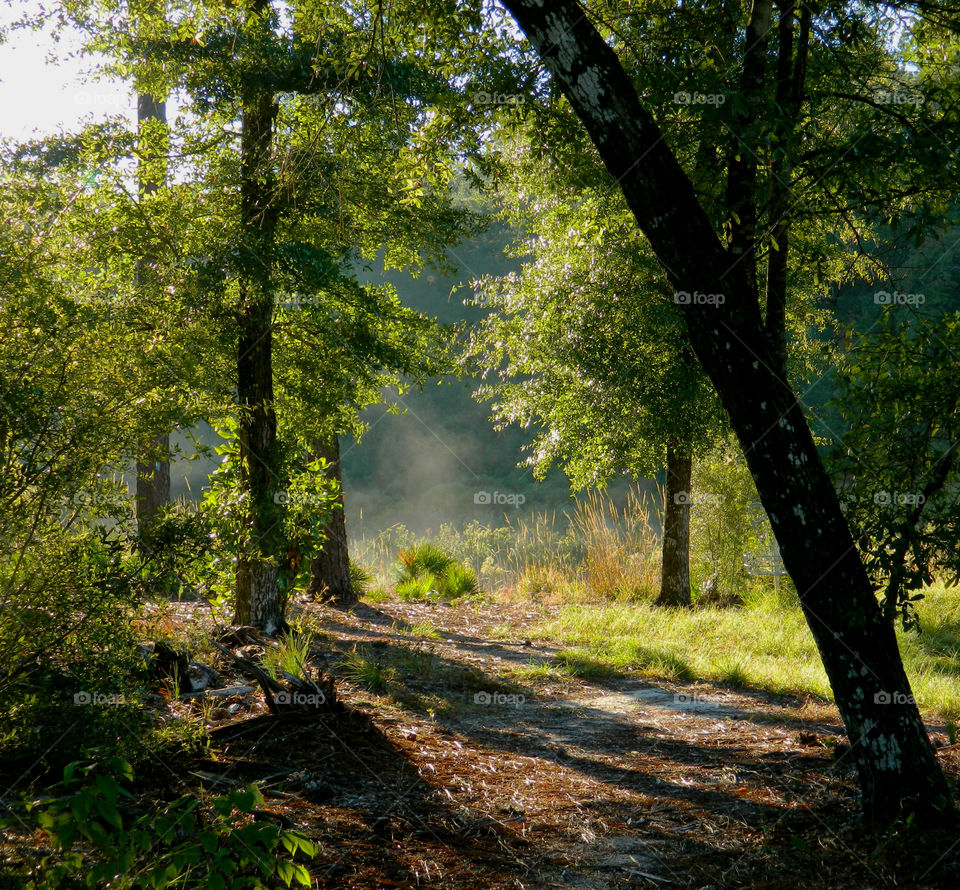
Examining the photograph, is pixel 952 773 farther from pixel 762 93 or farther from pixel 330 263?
pixel 330 263

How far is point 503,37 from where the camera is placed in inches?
189

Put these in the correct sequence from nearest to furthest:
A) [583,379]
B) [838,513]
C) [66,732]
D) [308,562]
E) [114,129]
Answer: [66,732]
[838,513]
[114,129]
[308,562]
[583,379]

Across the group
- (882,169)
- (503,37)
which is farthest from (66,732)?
(503,37)

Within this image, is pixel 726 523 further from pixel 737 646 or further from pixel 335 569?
pixel 335 569

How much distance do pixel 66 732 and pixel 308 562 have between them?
423 cm

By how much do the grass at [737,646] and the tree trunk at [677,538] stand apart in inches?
19.9

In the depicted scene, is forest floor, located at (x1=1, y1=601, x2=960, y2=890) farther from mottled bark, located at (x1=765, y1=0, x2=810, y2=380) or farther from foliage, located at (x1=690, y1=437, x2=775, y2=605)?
foliage, located at (x1=690, y1=437, x2=775, y2=605)

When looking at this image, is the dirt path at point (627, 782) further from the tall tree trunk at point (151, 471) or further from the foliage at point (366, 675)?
the tall tree trunk at point (151, 471)

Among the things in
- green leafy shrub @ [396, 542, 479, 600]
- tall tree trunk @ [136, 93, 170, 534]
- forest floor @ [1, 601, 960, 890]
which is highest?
tall tree trunk @ [136, 93, 170, 534]

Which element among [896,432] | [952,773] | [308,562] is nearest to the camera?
[896,432]

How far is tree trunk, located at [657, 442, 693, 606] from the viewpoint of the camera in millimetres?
10781

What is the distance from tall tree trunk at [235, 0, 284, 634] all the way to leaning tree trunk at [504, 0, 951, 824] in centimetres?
333

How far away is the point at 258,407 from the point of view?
642 centimetres

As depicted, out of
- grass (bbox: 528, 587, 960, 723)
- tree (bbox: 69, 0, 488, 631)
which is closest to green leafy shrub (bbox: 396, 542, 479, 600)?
grass (bbox: 528, 587, 960, 723)
